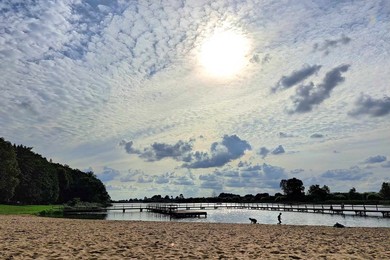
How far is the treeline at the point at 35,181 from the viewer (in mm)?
68688

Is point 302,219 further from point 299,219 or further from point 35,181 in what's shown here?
point 35,181

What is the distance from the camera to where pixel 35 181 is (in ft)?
285

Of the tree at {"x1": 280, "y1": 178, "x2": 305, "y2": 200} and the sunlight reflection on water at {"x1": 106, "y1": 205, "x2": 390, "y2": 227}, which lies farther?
the tree at {"x1": 280, "y1": 178, "x2": 305, "y2": 200}

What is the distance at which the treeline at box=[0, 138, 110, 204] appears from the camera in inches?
2704

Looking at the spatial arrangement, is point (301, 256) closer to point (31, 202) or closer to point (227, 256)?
point (227, 256)

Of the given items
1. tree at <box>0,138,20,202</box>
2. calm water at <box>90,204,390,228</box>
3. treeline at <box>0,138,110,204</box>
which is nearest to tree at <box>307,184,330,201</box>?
calm water at <box>90,204,390,228</box>

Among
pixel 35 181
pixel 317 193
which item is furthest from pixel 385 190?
pixel 35 181

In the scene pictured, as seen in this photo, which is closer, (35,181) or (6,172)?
(6,172)

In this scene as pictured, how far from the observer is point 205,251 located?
1370 centimetres

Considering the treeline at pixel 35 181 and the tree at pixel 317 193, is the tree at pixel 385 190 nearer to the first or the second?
the tree at pixel 317 193

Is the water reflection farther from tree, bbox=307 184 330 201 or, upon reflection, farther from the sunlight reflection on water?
tree, bbox=307 184 330 201

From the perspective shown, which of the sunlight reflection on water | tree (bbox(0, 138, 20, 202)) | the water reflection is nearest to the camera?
the sunlight reflection on water

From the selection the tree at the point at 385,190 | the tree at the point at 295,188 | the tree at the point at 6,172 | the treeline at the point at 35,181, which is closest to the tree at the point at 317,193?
the tree at the point at 295,188

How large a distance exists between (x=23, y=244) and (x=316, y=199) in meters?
124
